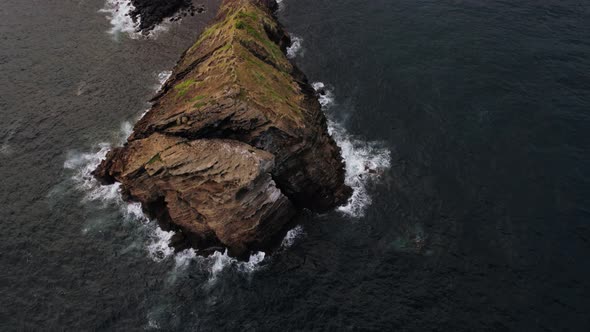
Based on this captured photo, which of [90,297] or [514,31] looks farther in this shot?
[514,31]

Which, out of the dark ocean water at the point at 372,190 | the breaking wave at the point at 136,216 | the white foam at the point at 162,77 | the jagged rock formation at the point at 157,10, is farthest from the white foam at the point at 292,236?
the jagged rock formation at the point at 157,10

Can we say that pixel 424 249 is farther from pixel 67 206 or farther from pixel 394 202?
pixel 67 206

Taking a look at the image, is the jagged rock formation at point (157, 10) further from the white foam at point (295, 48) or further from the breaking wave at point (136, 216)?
the breaking wave at point (136, 216)

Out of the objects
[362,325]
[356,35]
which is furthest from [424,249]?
[356,35]

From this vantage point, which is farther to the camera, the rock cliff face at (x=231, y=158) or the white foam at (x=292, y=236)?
the white foam at (x=292, y=236)

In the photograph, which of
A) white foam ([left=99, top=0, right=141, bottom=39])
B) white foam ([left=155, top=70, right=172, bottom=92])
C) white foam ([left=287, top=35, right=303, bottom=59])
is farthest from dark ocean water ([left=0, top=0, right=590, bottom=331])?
white foam ([left=99, top=0, right=141, bottom=39])

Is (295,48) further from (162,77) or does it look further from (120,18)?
(120,18)
